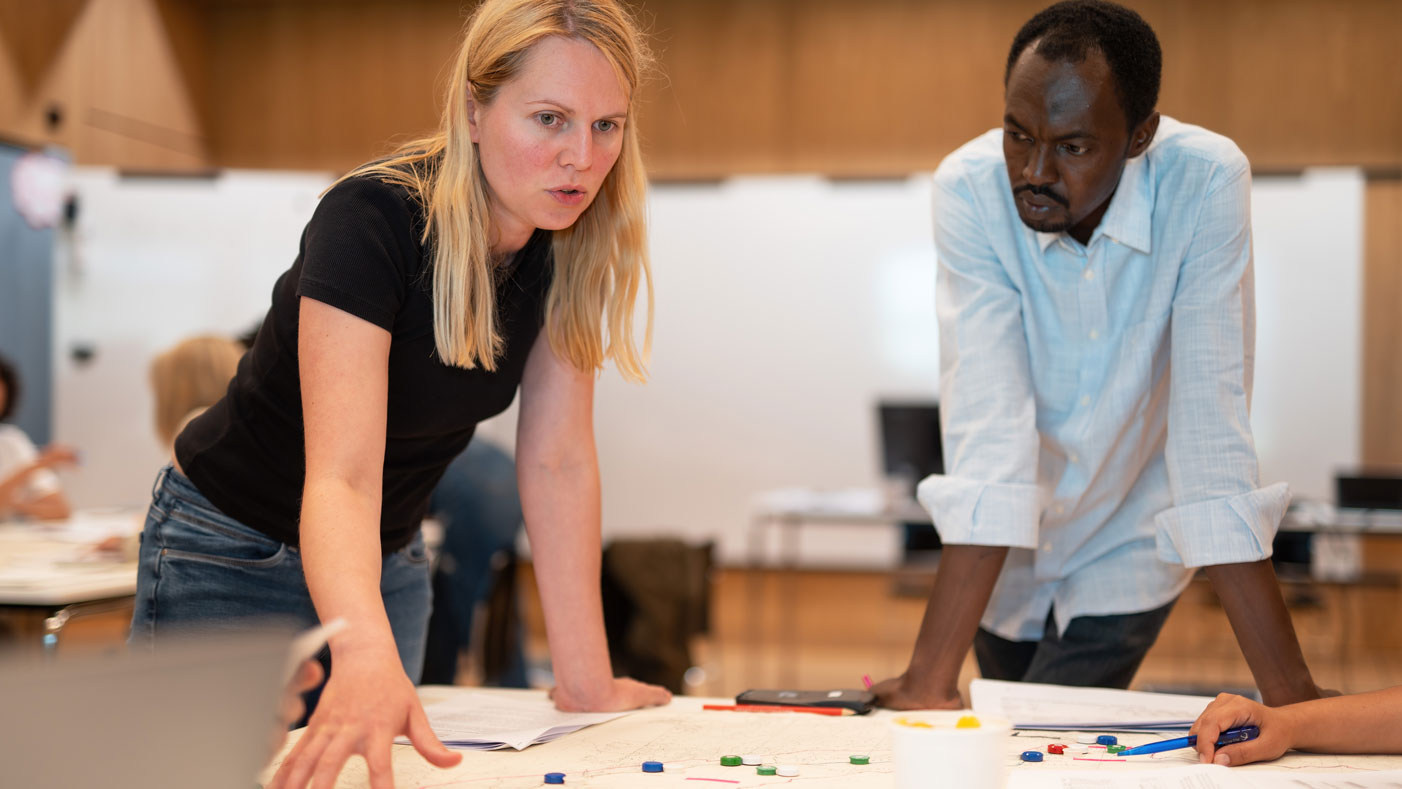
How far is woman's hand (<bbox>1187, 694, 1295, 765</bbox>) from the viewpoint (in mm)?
1009

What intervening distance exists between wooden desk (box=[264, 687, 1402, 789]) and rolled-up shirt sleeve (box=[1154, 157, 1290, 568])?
288 millimetres

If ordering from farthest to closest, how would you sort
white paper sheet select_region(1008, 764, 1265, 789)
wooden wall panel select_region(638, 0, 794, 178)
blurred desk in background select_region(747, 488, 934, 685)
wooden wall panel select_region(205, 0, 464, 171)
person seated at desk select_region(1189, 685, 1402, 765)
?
wooden wall panel select_region(205, 0, 464, 171) → wooden wall panel select_region(638, 0, 794, 178) → blurred desk in background select_region(747, 488, 934, 685) → person seated at desk select_region(1189, 685, 1402, 765) → white paper sheet select_region(1008, 764, 1265, 789)

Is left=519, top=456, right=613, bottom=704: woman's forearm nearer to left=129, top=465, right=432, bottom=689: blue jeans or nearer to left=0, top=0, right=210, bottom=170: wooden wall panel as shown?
left=129, top=465, right=432, bottom=689: blue jeans

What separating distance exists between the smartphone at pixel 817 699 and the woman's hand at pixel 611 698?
103 mm

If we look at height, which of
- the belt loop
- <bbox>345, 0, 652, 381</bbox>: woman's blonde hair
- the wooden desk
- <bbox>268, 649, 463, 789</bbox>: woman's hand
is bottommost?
the wooden desk

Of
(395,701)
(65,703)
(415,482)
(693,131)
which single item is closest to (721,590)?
(693,131)

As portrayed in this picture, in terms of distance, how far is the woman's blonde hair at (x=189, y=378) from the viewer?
9.23 ft

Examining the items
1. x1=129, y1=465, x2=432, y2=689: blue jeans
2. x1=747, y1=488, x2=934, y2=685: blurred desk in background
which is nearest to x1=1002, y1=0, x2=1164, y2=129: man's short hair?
x1=129, y1=465, x2=432, y2=689: blue jeans

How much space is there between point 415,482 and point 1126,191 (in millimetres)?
899

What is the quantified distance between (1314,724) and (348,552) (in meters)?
0.86

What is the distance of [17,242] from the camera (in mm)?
5164

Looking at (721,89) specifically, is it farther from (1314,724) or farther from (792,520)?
(1314,724)

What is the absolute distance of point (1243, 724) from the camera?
1.03 meters

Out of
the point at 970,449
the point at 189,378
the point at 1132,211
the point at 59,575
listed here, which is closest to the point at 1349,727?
the point at 970,449
